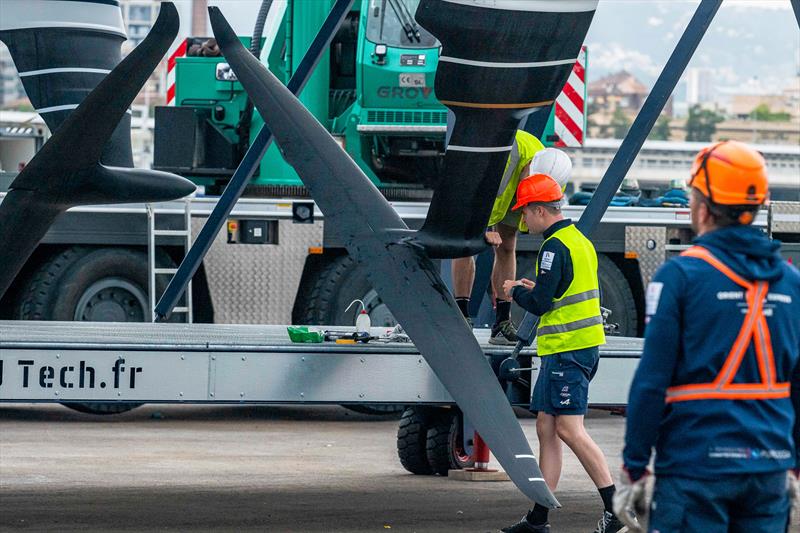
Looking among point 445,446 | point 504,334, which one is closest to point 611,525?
point 504,334

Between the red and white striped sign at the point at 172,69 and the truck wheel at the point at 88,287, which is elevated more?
the red and white striped sign at the point at 172,69

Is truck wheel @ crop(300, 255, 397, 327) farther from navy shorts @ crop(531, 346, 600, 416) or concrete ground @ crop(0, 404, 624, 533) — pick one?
navy shorts @ crop(531, 346, 600, 416)

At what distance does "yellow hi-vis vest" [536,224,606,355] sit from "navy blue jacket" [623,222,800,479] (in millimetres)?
2640

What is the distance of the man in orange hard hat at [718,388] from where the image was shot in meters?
3.77

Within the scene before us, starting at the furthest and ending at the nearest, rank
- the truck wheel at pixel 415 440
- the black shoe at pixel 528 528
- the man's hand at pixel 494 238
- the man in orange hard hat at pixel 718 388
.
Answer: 1. the truck wheel at pixel 415 440
2. the man's hand at pixel 494 238
3. the black shoe at pixel 528 528
4. the man in orange hard hat at pixel 718 388

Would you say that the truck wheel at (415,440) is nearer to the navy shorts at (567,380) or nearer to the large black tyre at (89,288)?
the navy shorts at (567,380)

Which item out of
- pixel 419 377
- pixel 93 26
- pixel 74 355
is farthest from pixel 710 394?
pixel 93 26

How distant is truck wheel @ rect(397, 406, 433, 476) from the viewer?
8.97 m

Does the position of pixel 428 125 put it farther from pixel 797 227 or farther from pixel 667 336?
pixel 667 336

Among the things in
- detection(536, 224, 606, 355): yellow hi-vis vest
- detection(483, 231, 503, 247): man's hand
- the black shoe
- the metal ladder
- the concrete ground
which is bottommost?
the concrete ground

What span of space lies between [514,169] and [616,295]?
4925 mm

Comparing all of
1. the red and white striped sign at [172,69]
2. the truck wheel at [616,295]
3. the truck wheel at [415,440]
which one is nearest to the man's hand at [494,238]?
the truck wheel at [415,440]

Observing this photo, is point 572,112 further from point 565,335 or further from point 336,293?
point 565,335

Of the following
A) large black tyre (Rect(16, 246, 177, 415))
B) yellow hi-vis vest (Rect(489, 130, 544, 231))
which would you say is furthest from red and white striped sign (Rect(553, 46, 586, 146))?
yellow hi-vis vest (Rect(489, 130, 544, 231))
